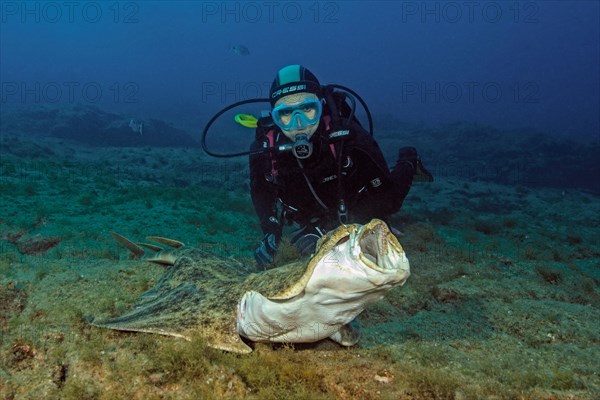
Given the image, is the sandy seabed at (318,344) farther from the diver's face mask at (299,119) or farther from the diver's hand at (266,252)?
the diver's face mask at (299,119)

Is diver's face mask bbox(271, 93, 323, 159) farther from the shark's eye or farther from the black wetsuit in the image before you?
the shark's eye

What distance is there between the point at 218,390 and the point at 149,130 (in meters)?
29.4

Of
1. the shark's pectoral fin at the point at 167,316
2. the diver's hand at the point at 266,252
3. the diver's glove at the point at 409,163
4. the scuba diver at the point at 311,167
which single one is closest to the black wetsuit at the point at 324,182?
the scuba diver at the point at 311,167

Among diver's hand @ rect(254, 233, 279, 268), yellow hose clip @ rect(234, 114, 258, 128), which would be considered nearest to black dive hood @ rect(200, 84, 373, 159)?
yellow hose clip @ rect(234, 114, 258, 128)

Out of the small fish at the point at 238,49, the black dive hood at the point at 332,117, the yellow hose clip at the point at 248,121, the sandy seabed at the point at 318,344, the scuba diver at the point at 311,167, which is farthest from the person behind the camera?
the small fish at the point at 238,49

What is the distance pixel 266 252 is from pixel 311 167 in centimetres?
148

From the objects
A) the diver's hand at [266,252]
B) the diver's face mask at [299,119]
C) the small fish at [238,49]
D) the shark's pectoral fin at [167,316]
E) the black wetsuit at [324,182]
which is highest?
the small fish at [238,49]

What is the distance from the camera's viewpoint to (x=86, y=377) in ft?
7.54

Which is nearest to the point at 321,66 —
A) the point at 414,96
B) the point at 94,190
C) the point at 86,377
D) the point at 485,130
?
the point at 414,96

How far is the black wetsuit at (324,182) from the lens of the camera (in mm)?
Answer: 5426

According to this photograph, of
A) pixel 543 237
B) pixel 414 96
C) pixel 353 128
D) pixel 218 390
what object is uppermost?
pixel 414 96

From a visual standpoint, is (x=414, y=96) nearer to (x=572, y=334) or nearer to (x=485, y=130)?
(x=485, y=130)

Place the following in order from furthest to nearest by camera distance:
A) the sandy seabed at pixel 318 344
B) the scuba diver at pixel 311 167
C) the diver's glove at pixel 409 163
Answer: the diver's glove at pixel 409 163
the scuba diver at pixel 311 167
the sandy seabed at pixel 318 344

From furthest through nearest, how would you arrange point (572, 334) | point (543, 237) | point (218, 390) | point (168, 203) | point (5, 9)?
point (5, 9)
point (168, 203)
point (543, 237)
point (572, 334)
point (218, 390)
